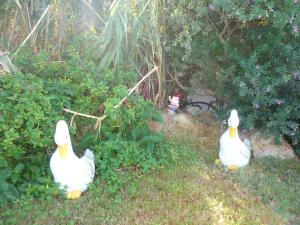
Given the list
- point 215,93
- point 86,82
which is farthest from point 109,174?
point 215,93

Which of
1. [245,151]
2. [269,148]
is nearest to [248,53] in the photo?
[269,148]

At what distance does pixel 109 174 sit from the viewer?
3.40 metres

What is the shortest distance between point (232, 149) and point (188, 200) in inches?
26.4

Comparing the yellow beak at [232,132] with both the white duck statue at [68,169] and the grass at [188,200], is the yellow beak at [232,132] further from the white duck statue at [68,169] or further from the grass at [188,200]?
the white duck statue at [68,169]

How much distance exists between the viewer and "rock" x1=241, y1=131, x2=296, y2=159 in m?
4.09

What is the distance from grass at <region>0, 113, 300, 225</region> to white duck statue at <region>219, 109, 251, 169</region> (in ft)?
0.25

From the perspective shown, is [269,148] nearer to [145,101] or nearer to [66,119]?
[145,101]

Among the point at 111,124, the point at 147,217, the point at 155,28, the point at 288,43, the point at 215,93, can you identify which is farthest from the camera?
the point at 215,93

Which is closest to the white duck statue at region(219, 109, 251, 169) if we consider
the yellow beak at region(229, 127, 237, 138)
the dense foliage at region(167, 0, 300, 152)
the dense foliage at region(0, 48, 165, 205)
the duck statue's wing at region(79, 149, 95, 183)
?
the yellow beak at region(229, 127, 237, 138)

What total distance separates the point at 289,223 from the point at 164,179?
3.29 ft

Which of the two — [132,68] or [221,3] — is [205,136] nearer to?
[132,68]

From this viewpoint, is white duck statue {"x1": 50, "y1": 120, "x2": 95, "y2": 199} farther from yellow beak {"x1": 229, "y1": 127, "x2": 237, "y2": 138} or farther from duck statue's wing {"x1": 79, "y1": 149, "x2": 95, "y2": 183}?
yellow beak {"x1": 229, "y1": 127, "x2": 237, "y2": 138}

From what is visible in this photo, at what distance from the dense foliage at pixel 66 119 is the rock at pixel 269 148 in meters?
0.99

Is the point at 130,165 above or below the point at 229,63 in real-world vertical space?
below
